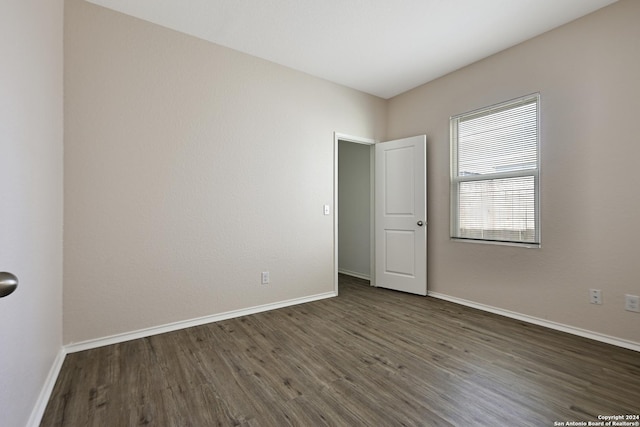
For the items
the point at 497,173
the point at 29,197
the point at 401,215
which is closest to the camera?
the point at 29,197

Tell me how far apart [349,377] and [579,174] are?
260 cm

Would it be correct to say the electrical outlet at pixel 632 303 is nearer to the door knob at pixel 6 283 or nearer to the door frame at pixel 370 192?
the door frame at pixel 370 192

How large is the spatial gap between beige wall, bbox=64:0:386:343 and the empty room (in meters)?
0.02

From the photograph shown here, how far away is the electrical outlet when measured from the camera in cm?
227

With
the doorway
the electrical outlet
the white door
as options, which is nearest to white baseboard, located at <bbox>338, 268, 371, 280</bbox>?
the doorway

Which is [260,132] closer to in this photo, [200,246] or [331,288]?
[200,246]

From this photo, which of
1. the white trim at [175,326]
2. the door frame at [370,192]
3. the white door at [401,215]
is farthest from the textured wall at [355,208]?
the white trim at [175,326]

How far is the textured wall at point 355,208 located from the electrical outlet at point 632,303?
2.88m

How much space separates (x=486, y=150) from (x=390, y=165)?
3.90 ft

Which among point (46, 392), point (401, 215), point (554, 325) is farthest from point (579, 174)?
point (46, 392)

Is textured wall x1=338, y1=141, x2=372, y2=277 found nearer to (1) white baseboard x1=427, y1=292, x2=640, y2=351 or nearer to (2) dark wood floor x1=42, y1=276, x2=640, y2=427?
(1) white baseboard x1=427, y1=292, x2=640, y2=351

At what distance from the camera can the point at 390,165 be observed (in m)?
4.05

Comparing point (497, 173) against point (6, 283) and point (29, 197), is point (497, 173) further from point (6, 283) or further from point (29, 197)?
point (29, 197)

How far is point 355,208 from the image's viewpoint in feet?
16.2
